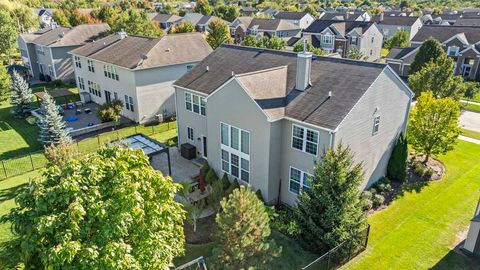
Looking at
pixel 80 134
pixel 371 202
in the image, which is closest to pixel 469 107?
pixel 371 202

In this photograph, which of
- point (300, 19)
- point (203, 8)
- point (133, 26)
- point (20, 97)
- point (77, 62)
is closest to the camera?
point (20, 97)

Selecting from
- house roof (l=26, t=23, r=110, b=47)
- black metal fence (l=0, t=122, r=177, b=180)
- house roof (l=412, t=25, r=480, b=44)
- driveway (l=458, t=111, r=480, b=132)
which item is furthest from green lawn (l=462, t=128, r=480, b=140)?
house roof (l=26, t=23, r=110, b=47)

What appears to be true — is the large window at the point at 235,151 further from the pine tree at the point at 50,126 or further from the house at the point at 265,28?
the house at the point at 265,28

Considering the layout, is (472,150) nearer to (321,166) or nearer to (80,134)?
(321,166)

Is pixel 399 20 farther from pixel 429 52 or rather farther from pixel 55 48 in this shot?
pixel 55 48

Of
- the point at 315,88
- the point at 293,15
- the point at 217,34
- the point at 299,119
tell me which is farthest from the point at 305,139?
the point at 293,15

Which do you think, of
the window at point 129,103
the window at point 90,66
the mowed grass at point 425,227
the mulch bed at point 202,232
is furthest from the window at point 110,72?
the mowed grass at point 425,227
